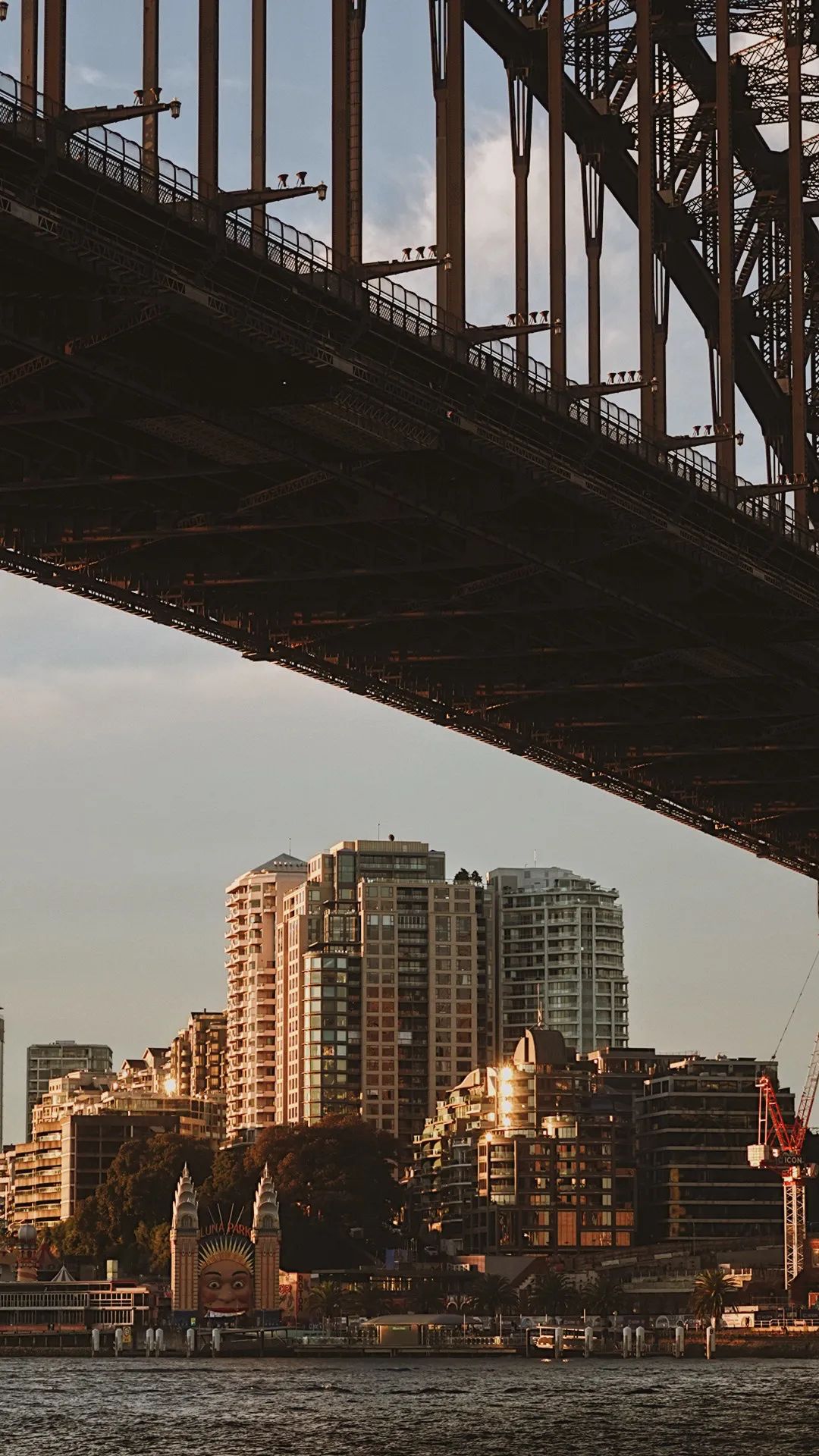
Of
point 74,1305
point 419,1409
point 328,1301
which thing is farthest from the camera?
point 74,1305

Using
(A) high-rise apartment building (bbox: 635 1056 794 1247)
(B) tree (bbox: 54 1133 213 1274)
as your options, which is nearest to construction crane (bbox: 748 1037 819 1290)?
(A) high-rise apartment building (bbox: 635 1056 794 1247)

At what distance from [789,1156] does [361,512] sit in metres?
127

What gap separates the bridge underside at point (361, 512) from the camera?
36344mm

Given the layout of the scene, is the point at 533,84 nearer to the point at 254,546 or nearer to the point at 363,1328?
the point at 254,546

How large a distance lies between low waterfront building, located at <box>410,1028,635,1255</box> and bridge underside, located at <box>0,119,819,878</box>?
118862mm

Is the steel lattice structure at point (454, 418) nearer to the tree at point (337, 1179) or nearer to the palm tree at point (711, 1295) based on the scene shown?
the palm tree at point (711, 1295)

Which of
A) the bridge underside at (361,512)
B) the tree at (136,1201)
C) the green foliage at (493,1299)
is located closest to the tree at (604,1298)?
the green foliage at (493,1299)

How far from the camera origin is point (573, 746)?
64438mm

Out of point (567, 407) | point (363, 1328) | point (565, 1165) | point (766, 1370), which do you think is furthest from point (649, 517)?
point (565, 1165)

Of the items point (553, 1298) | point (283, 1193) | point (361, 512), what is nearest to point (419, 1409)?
point (361, 512)

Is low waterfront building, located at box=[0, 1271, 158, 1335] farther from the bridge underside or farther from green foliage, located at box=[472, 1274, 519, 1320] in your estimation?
the bridge underside

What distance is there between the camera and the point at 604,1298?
158 meters

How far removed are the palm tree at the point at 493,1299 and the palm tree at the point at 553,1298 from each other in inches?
76.9

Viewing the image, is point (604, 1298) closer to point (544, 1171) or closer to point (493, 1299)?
point (493, 1299)
